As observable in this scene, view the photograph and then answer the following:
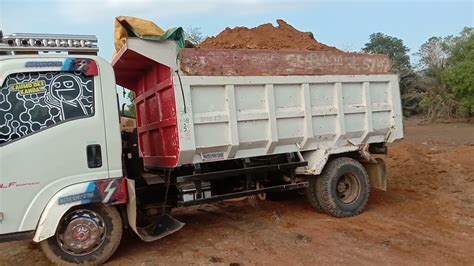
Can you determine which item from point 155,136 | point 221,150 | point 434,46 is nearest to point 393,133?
point 221,150

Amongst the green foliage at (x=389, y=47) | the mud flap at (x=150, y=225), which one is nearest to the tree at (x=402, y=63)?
the green foliage at (x=389, y=47)

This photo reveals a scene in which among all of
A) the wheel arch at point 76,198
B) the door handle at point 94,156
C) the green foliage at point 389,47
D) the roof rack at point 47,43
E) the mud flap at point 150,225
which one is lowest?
the mud flap at point 150,225

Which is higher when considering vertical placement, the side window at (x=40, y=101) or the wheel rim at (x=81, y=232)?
the side window at (x=40, y=101)

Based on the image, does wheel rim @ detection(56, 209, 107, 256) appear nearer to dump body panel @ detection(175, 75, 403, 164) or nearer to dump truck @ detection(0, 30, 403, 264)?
dump truck @ detection(0, 30, 403, 264)

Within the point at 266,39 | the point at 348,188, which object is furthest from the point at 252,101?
the point at 348,188

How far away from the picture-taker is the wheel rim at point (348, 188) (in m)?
6.80

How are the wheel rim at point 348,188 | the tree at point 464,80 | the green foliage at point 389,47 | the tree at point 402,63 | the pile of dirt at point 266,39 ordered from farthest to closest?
1. the green foliage at point 389,47
2. the tree at point 402,63
3. the tree at point 464,80
4. the wheel rim at point 348,188
5. the pile of dirt at point 266,39

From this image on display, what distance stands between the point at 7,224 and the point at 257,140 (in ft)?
9.47

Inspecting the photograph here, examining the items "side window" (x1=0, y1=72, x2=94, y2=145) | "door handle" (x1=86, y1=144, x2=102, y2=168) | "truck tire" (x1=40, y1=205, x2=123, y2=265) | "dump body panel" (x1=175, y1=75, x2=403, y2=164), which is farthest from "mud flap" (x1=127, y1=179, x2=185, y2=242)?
"side window" (x1=0, y1=72, x2=94, y2=145)

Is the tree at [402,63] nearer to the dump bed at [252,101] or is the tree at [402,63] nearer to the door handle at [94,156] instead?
the dump bed at [252,101]

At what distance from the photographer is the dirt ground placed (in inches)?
195

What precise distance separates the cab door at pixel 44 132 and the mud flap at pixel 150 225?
0.38m

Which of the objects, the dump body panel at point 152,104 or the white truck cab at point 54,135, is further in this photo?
the dump body panel at point 152,104

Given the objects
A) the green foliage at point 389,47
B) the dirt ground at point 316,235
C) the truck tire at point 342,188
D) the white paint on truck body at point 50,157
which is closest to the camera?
the white paint on truck body at point 50,157
